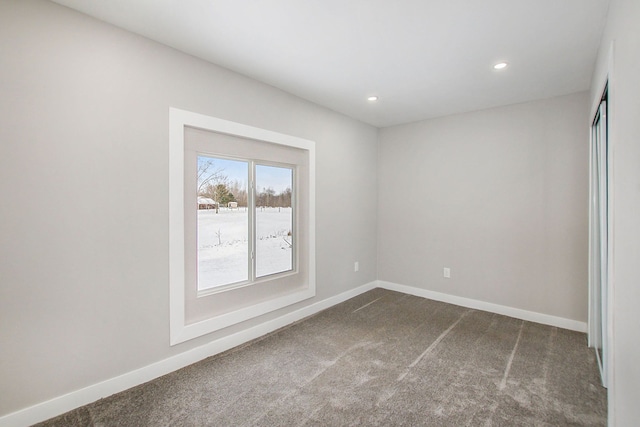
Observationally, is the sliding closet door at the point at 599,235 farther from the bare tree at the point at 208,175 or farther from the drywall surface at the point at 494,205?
the bare tree at the point at 208,175

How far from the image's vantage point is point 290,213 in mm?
3611

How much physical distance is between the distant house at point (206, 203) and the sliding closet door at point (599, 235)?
10.5 feet

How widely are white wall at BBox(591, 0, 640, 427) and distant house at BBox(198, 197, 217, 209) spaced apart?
2767mm

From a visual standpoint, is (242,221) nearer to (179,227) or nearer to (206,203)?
(206,203)

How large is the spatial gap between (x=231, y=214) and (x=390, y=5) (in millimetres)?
2157

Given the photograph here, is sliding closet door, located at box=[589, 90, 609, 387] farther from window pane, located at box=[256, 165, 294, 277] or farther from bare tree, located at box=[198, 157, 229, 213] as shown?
bare tree, located at box=[198, 157, 229, 213]

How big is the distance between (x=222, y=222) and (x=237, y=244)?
0.29 meters

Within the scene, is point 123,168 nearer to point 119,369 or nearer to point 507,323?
point 119,369

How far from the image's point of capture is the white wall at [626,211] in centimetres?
116

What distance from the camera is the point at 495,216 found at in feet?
12.4

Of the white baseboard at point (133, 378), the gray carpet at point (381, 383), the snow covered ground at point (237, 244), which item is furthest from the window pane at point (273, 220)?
the gray carpet at point (381, 383)

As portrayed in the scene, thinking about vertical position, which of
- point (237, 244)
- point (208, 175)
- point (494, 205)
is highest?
point (208, 175)

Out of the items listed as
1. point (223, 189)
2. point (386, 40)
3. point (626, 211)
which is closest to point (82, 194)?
point (223, 189)

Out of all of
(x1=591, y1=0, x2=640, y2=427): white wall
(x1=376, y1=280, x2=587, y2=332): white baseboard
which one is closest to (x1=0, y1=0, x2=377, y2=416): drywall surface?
(x1=591, y1=0, x2=640, y2=427): white wall
